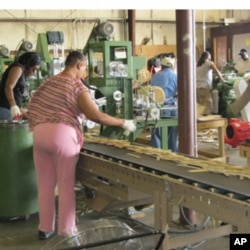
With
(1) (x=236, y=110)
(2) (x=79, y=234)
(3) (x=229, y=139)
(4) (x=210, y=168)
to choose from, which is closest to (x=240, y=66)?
(3) (x=229, y=139)

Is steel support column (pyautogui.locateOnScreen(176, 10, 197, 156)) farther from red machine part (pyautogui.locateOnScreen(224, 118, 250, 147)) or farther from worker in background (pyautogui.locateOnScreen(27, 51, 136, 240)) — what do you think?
red machine part (pyautogui.locateOnScreen(224, 118, 250, 147))

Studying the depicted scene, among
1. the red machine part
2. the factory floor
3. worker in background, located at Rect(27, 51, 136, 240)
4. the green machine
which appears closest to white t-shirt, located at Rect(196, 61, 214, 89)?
the red machine part

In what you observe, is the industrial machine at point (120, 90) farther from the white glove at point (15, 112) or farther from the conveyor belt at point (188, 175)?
the conveyor belt at point (188, 175)

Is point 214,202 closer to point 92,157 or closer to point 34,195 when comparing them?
point 92,157

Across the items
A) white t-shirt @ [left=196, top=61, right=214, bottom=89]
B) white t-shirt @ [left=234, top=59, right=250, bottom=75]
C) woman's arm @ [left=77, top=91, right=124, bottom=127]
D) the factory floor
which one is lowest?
the factory floor

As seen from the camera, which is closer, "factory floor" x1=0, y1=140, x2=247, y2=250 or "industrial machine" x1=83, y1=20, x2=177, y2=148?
"factory floor" x1=0, y1=140, x2=247, y2=250

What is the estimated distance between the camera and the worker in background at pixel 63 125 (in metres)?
2.89

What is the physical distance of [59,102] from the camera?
2.91 metres

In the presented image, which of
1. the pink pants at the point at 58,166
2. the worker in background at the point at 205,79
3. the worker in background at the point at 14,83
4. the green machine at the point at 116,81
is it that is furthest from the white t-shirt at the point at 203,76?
the pink pants at the point at 58,166

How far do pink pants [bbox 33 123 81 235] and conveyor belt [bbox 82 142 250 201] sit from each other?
198 mm

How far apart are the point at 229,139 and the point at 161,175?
10.3 ft

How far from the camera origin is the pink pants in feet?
9.55

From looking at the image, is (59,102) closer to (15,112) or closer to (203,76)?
(15,112)

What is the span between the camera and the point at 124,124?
117 inches
